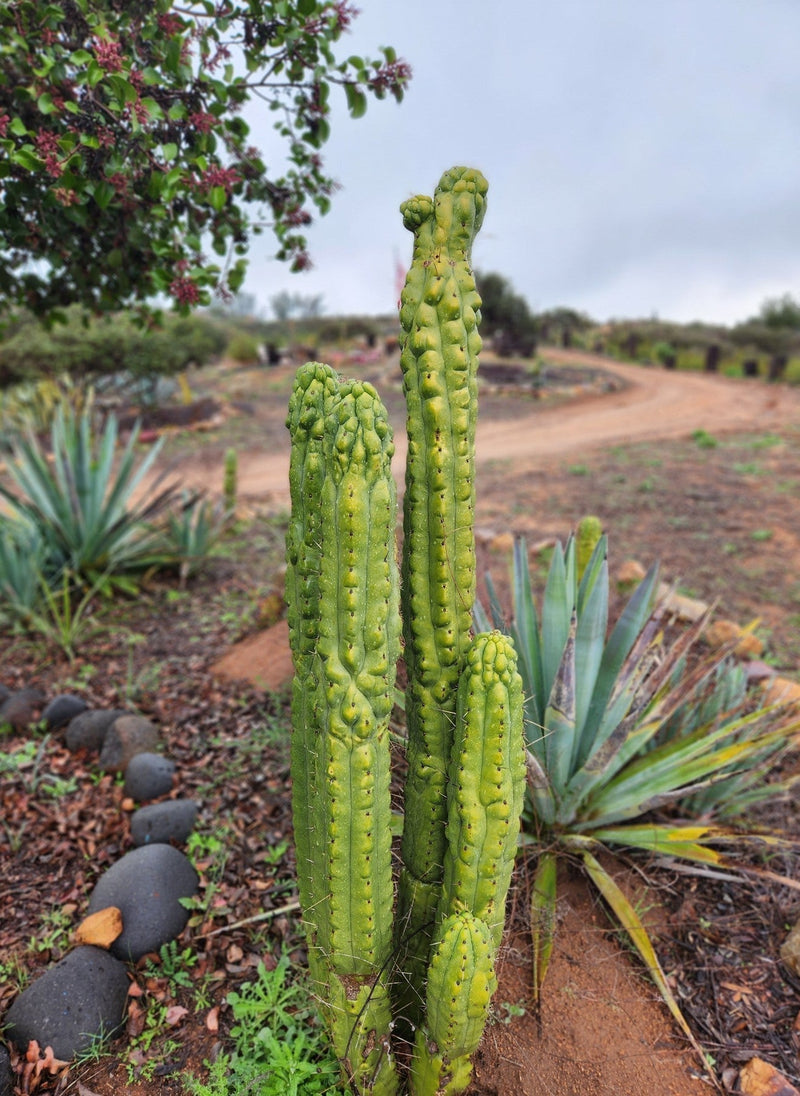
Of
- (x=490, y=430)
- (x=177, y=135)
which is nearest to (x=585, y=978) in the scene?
(x=177, y=135)

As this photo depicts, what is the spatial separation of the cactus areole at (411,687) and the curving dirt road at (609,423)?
708 cm

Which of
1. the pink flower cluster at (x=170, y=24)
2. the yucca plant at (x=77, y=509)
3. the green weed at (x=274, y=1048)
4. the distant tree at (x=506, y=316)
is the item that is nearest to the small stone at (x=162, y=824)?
the green weed at (x=274, y=1048)

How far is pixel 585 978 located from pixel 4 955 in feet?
6.63

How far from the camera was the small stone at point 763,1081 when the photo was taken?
6.57 ft

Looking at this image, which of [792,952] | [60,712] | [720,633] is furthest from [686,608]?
[60,712]

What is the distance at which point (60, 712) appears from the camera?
3713 millimetres

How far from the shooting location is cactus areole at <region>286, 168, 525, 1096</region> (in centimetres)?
152

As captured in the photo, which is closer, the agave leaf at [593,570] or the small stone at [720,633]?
the agave leaf at [593,570]

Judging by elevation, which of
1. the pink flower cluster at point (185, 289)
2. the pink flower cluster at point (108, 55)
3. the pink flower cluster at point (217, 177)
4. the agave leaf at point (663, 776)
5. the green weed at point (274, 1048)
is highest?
the pink flower cluster at point (108, 55)

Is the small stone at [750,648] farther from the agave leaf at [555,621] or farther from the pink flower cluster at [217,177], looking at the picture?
the pink flower cluster at [217,177]

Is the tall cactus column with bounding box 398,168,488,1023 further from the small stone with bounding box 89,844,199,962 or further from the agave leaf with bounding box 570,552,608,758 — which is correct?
the small stone with bounding box 89,844,199,962

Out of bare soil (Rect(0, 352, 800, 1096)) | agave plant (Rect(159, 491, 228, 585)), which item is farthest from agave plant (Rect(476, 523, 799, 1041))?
agave plant (Rect(159, 491, 228, 585))

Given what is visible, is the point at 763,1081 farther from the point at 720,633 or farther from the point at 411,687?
the point at 720,633

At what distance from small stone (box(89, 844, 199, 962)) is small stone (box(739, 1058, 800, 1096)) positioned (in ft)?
6.30
